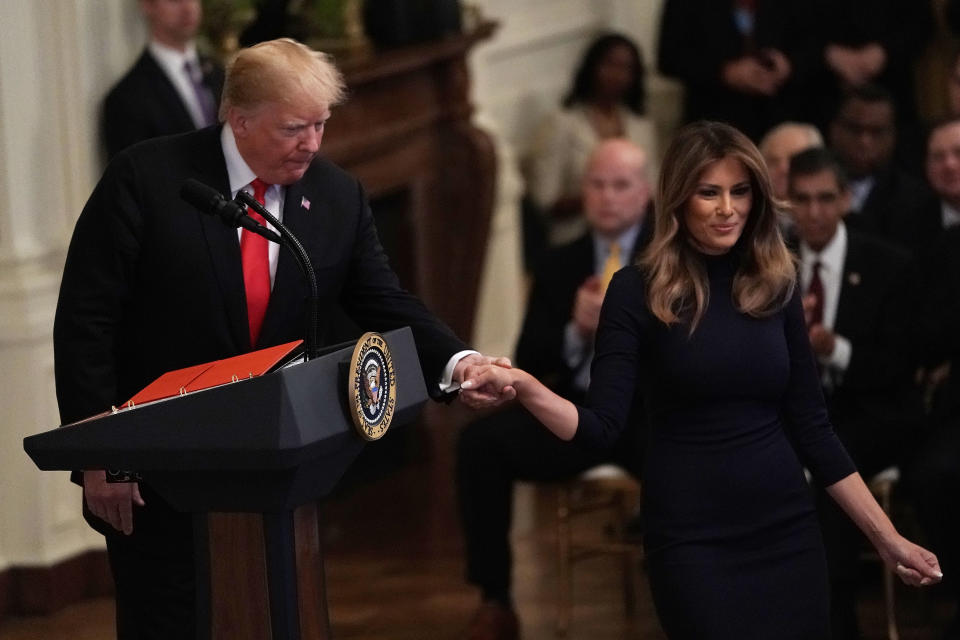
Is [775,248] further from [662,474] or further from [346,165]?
[346,165]

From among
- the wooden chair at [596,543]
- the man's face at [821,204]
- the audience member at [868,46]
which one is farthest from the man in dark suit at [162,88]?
the audience member at [868,46]

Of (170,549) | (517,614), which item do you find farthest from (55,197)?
(170,549)

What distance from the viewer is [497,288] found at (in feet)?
26.0

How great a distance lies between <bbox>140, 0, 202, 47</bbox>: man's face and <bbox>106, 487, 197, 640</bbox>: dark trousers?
2.44 meters

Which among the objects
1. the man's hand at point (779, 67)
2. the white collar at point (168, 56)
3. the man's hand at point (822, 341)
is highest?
the white collar at point (168, 56)

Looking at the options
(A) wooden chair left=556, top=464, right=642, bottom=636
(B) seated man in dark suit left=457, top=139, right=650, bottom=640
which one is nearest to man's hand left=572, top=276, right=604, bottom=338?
(B) seated man in dark suit left=457, top=139, right=650, bottom=640

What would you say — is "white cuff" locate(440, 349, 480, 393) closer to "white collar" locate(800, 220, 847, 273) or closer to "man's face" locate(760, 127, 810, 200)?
"white collar" locate(800, 220, 847, 273)

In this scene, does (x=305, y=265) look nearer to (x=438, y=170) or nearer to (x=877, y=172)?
(x=877, y=172)

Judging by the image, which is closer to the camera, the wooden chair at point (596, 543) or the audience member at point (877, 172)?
the wooden chair at point (596, 543)

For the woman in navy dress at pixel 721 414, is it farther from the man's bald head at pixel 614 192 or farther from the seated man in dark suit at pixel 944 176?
the seated man in dark suit at pixel 944 176

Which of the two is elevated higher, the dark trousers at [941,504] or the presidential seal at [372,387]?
the presidential seal at [372,387]

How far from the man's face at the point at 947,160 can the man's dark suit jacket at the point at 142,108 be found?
2.34 meters

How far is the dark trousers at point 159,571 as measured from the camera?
3.49 meters

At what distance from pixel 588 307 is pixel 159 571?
2.05 meters
